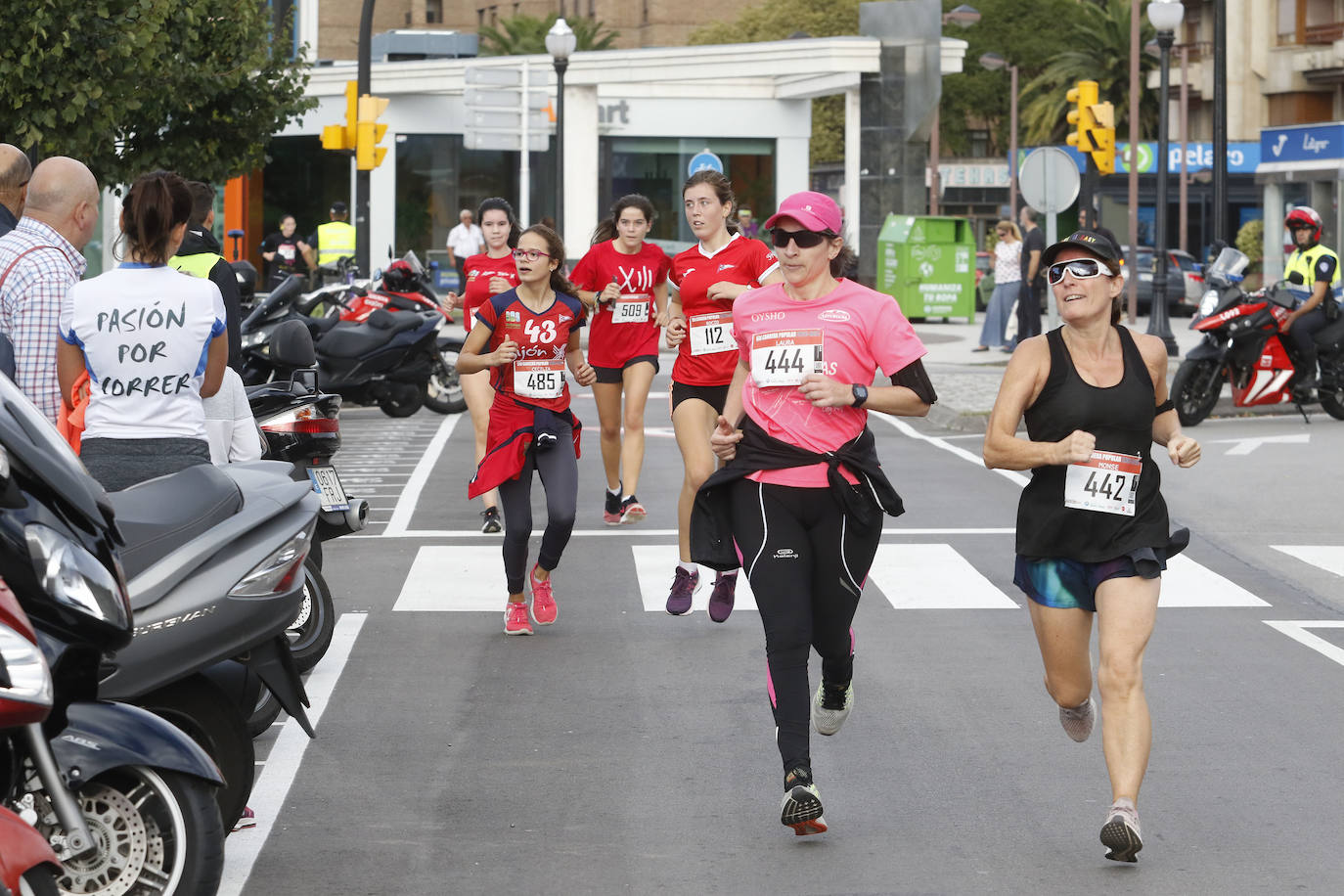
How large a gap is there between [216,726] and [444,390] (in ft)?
47.3

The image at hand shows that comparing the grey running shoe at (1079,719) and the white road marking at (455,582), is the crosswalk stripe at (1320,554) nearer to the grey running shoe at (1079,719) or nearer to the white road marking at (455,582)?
the white road marking at (455,582)

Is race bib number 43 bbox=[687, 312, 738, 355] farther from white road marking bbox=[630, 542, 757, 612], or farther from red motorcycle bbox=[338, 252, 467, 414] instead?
red motorcycle bbox=[338, 252, 467, 414]

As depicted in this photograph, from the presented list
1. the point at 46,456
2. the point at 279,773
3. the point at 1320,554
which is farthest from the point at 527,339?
the point at 46,456

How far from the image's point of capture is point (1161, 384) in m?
5.98

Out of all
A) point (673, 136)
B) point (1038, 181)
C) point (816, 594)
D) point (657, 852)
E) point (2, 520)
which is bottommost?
point (657, 852)

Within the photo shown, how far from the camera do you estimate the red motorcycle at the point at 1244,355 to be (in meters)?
18.2

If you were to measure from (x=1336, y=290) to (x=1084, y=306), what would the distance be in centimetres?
1622

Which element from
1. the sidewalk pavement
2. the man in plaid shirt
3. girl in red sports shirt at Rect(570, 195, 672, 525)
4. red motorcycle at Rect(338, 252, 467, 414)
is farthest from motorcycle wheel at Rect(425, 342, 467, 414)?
the man in plaid shirt

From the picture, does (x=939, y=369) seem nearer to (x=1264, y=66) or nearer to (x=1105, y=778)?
(x=1105, y=778)

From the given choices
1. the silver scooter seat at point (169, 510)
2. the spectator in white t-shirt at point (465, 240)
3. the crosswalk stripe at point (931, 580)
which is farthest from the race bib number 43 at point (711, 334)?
the spectator in white t-shirt at point (465, 240)

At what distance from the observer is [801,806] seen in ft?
18.8

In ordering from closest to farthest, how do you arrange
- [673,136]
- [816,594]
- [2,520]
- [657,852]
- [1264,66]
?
[2,520]
[657,852]
[816,594]
[673,136]
[1264,66]

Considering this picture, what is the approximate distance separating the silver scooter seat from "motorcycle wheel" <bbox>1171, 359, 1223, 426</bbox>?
1387 cm

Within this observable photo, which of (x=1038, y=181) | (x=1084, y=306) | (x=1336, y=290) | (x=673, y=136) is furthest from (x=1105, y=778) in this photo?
(x=673, y=136)
